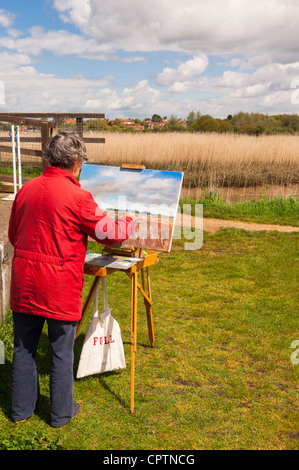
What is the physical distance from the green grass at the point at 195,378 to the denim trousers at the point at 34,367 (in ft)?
0.39

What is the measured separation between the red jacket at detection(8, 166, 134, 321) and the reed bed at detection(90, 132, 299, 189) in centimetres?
1088

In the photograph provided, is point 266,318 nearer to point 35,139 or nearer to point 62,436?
point 62,436

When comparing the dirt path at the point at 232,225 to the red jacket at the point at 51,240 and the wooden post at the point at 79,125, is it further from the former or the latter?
the red jacket at the point at 51,240

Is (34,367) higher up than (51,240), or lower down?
lower down

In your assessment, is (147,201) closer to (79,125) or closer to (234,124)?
(79,125)

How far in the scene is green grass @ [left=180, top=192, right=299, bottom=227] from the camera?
30.2 ft

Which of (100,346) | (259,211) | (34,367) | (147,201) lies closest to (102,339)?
(100,346)

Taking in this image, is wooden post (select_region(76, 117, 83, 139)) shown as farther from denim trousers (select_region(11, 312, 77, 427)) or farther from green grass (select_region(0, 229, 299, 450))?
denim trousers (select_region(11, 312, 77, 427))

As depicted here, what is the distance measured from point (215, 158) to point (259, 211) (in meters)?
4.88

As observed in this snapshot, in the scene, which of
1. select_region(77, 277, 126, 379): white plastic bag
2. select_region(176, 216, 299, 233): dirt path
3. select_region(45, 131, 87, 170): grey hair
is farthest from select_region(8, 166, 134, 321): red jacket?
select_region(176, 216, 299, 233): dirt path

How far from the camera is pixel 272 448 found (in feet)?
9.00

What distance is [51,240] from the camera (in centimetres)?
254

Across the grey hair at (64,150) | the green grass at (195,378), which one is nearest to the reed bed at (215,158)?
the green grass at (195,378)

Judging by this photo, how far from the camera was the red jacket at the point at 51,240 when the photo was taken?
252 centimetres
